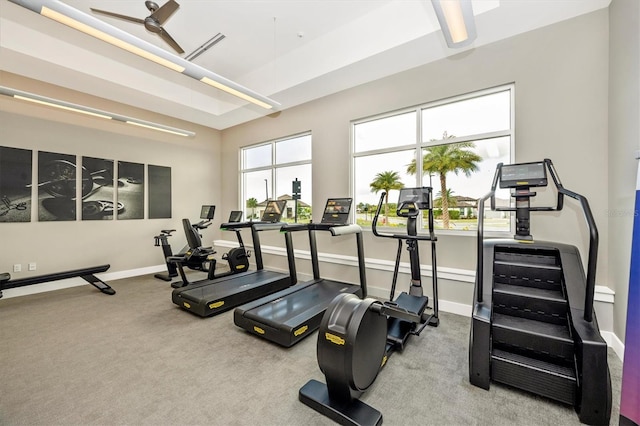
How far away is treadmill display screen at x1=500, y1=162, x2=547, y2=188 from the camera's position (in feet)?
9.07

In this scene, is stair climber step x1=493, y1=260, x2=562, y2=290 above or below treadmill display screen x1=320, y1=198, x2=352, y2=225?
below

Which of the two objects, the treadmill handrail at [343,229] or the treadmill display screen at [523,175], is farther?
the treadmill handrail at [343,229]

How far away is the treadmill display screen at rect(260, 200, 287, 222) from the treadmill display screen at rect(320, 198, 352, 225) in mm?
1023

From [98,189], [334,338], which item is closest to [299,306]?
[334,338]

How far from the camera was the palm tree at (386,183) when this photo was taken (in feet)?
15.1

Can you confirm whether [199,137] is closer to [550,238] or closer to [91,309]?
[91,309]

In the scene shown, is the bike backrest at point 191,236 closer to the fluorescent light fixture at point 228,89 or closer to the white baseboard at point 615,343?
the fluorescent light fixture at point 228,89

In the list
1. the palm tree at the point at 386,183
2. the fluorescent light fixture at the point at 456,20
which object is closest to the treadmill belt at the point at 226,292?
the palm tree at the point at 386,183

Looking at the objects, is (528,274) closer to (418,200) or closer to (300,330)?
(418,200)

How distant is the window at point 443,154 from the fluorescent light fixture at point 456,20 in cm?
141

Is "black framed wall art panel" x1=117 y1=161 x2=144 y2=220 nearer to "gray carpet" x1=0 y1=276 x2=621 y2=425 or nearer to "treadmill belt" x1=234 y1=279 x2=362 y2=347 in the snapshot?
"gray carpet" x1=0 y1=276 x2=621 y2=425

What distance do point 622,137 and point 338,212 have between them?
10.7 feet

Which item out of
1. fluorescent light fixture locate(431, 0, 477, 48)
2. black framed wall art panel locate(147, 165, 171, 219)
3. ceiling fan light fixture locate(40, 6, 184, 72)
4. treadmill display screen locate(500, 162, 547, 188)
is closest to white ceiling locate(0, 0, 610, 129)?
fluorescent light fixture locate(431, 0, 477, 48)

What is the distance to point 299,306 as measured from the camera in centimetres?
350
